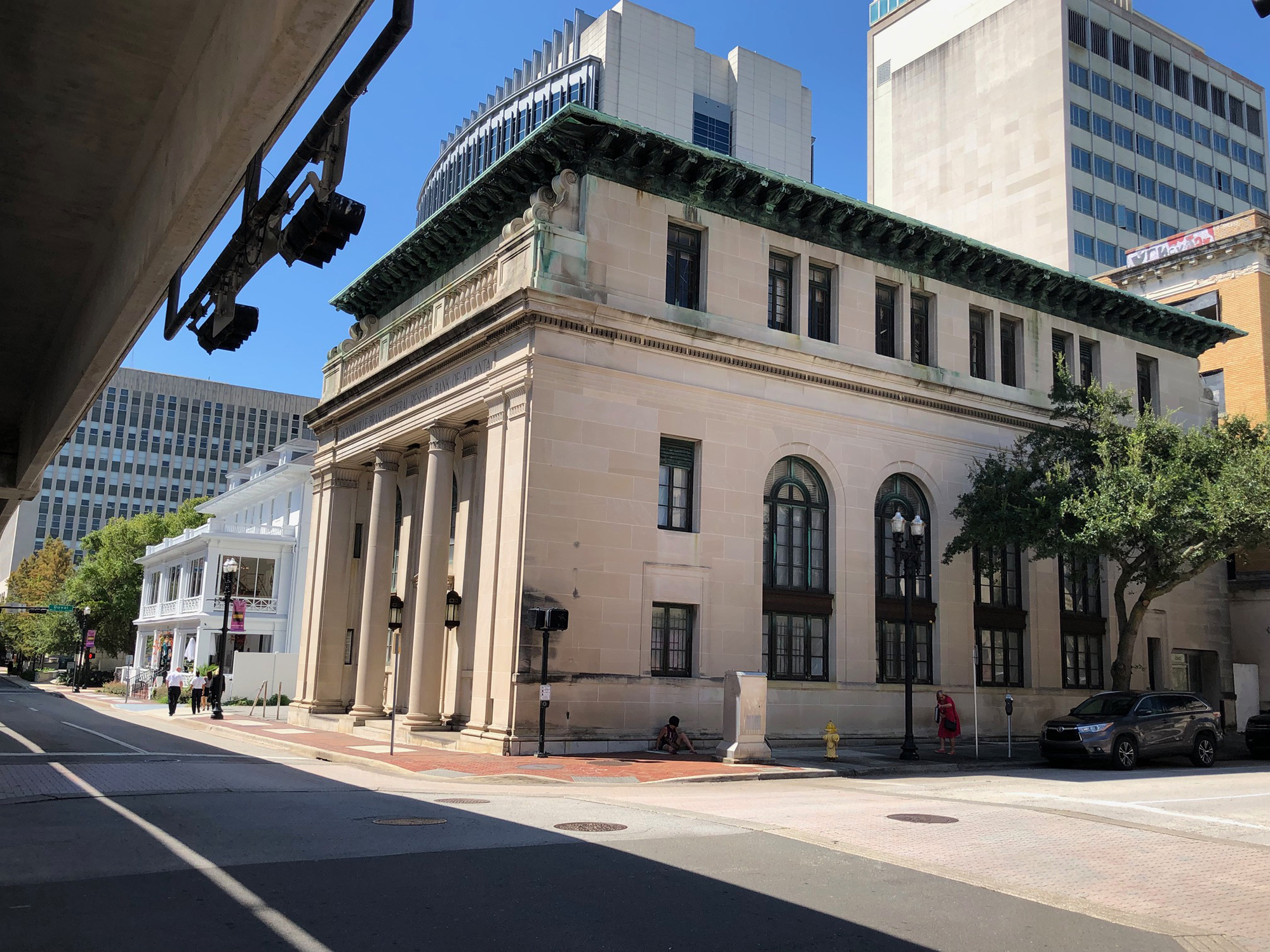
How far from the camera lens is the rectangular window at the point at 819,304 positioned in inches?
1110

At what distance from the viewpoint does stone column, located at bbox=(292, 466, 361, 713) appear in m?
31.8

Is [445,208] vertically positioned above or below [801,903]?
above

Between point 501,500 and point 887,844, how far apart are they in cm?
1398

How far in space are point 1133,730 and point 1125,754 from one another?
0.61 meters

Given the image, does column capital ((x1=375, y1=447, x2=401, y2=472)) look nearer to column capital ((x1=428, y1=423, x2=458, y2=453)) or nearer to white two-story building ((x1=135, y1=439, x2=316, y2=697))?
column capital ((x1=428, y1=423, x2=458, y2=453))

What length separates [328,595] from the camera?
32.2 m

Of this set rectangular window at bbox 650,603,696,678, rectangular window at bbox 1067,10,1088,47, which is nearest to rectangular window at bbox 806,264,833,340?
rectangular window at bbox 650,603,696,678

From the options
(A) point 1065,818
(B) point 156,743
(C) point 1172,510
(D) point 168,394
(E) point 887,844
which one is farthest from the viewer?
(D) point 168,394

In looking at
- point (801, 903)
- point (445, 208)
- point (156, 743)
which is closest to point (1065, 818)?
point (801, 903)

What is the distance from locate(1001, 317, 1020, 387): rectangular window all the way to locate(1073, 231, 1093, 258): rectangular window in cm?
3902

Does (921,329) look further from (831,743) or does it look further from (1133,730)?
(831,743)

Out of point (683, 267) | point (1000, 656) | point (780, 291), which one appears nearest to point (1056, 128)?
point (780, 291)

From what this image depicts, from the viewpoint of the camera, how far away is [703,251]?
85.8 ft

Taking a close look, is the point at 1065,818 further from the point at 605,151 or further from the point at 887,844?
the point at 605,151
